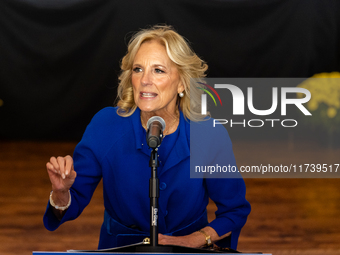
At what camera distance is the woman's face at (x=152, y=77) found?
5.75 ft

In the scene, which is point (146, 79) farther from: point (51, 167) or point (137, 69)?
point (51, 167)

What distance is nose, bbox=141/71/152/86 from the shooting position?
1746 mm

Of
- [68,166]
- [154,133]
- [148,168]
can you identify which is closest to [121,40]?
[148,168]

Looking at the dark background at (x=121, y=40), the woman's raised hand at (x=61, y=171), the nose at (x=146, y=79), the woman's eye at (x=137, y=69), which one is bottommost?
the woman's raised hand at (x=61, y=171)

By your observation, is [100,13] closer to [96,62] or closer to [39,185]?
[96,62]

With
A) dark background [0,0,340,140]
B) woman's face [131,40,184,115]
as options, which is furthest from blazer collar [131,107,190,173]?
dark background [0,0,340,140]

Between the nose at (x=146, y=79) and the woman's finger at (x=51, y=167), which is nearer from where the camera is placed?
the woman's finger at (x=51, y=167)

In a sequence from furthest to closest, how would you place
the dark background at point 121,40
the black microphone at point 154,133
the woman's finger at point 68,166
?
the dark background at point 121,40, the woman's finger at point 68,166, the black microphone at point 154,133

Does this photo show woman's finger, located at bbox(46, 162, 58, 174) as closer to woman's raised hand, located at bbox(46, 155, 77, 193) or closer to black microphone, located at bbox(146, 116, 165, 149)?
woman's raised hand, located at bbox(46, 155, 77, 193)

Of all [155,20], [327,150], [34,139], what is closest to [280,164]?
[327,150]

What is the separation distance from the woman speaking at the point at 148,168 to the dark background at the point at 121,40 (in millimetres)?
3596

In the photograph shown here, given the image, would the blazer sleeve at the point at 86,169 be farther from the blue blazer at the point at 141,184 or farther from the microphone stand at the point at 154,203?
the microphone stand at the point at 154,203

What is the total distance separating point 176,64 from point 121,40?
3977mm

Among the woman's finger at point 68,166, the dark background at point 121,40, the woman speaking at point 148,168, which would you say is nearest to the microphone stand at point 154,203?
the woman's finger at point 68,166
